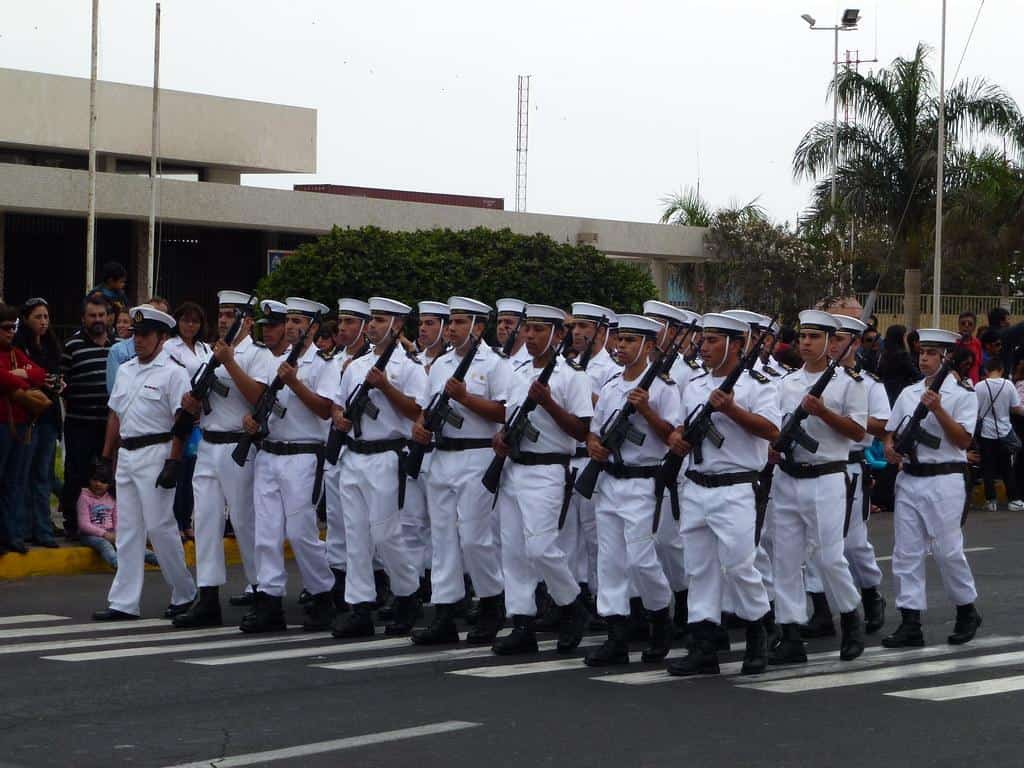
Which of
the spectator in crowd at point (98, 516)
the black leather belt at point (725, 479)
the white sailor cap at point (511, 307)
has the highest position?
the white sailor cap at point (511, 307)

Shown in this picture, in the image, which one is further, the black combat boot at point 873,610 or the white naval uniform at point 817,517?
the black combat boot at point 873,610

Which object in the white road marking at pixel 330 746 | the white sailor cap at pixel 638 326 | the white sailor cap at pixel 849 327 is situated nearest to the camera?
the white road marking at pixel 330 746

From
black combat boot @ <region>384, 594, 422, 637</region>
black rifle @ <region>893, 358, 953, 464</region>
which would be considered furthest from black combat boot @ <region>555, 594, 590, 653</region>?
black rifle @ <region>893, 358, 953, 464</region>

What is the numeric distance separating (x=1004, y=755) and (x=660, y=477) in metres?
2.90

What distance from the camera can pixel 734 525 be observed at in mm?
9328

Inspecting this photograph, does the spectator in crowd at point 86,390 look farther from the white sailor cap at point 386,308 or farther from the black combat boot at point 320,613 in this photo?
the white sailor cap at point 386,308

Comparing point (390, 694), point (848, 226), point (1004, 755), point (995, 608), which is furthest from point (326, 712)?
point (848, 226)

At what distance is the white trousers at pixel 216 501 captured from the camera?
11.5m

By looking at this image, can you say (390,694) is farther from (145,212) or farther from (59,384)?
(145,212)

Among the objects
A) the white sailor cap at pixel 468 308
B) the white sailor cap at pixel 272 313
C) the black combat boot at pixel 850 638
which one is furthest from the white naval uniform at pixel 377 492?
the black combat boot at pixel 850 638

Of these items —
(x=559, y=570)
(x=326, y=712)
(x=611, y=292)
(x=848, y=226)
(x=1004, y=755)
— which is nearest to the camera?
(x=1004, y=755)

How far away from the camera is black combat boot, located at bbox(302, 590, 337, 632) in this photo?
446 inches

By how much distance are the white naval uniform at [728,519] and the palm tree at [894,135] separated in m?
31.4

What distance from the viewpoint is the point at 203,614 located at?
448 inches
